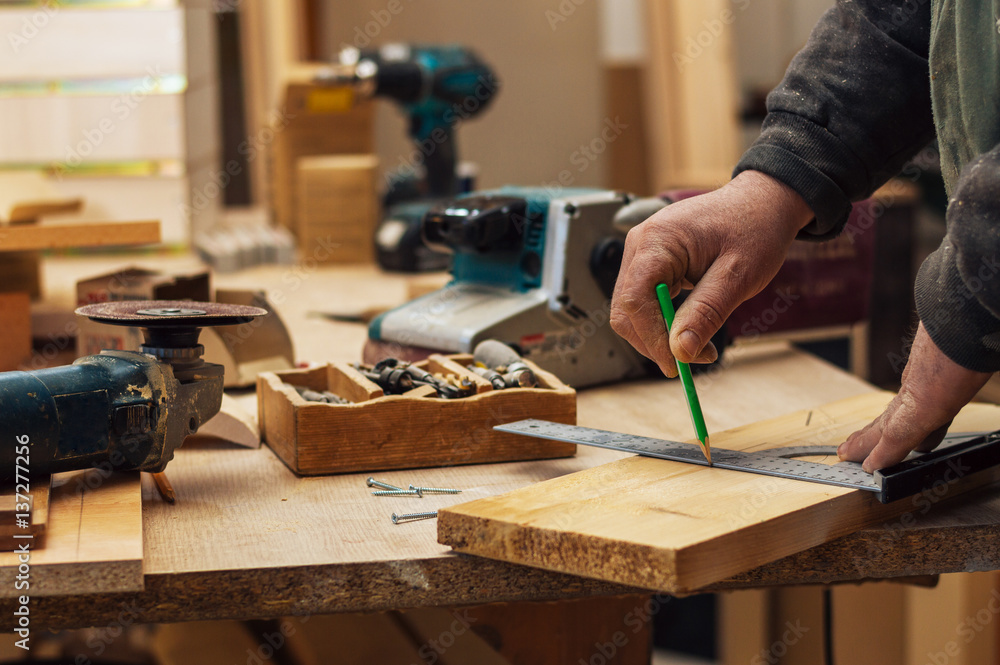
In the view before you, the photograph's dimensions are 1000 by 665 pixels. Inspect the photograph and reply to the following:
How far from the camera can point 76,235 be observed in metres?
1.47

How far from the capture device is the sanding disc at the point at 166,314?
0.88 metres

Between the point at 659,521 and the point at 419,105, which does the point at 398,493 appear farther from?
the point at 419,105

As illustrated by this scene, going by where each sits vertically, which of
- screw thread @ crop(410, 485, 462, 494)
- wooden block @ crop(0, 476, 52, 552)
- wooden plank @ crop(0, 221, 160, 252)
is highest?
wooden plank @ crop(0, 221, 160, 252)

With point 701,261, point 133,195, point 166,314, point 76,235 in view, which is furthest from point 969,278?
point 133,195

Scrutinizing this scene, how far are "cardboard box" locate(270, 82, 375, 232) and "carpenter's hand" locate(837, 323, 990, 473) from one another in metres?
2.02

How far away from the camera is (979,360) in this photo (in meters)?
0.78

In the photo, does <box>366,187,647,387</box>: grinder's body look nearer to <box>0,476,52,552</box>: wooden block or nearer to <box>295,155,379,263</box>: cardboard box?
<box>0,476,52,552</box>: wooden block

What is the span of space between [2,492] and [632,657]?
82 cm

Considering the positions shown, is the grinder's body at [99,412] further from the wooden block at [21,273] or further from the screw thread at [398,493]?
the wooden block at [21,273]

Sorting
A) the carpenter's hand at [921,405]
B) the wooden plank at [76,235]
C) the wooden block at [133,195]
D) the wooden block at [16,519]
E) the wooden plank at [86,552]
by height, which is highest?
the wooden block at [133,195]

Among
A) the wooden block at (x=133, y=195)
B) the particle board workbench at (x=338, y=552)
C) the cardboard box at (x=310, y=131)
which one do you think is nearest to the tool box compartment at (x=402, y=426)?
the particle board workbench at (x=338, y=552)

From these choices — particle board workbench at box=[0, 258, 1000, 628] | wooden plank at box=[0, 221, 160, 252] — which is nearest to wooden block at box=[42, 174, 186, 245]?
wooden plank at box=[0, 221, 160, 252]

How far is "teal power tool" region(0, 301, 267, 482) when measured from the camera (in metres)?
0.82

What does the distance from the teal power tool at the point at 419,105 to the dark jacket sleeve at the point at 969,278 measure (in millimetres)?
1556
